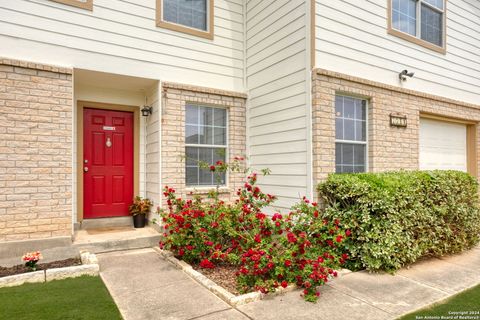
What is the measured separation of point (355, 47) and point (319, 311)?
14.7 ft

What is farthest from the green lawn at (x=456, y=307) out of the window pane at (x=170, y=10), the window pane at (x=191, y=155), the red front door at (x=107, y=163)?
the window pane at (x=170, y=10)

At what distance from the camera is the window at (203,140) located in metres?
5.91

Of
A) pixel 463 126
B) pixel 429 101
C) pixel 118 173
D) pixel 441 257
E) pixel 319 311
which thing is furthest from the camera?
pixel 463 126

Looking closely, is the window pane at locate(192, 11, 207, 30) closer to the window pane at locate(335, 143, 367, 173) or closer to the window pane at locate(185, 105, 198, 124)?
the window pane at locate(185, 105, 198, 124)

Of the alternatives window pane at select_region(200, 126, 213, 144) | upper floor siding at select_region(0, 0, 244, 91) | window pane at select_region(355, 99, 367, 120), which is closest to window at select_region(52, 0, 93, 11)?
upper floor siding at select_region(0, 0, 244, 91)

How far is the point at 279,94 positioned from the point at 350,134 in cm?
145

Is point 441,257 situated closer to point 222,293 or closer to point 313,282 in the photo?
point 313,282

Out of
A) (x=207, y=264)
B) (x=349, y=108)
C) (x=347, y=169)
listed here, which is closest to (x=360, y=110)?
(x=349, y=108)

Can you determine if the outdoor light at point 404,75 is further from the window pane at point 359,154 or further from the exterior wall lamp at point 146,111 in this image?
the exterior wall lamp at point 146,111

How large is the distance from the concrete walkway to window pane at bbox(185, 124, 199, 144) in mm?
2290

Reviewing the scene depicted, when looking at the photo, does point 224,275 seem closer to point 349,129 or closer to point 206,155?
→ point 206,155

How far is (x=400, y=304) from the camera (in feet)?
10.4

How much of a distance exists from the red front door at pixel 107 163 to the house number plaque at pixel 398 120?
197 inches

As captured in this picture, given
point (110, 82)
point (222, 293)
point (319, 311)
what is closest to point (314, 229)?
point (319, 311)
